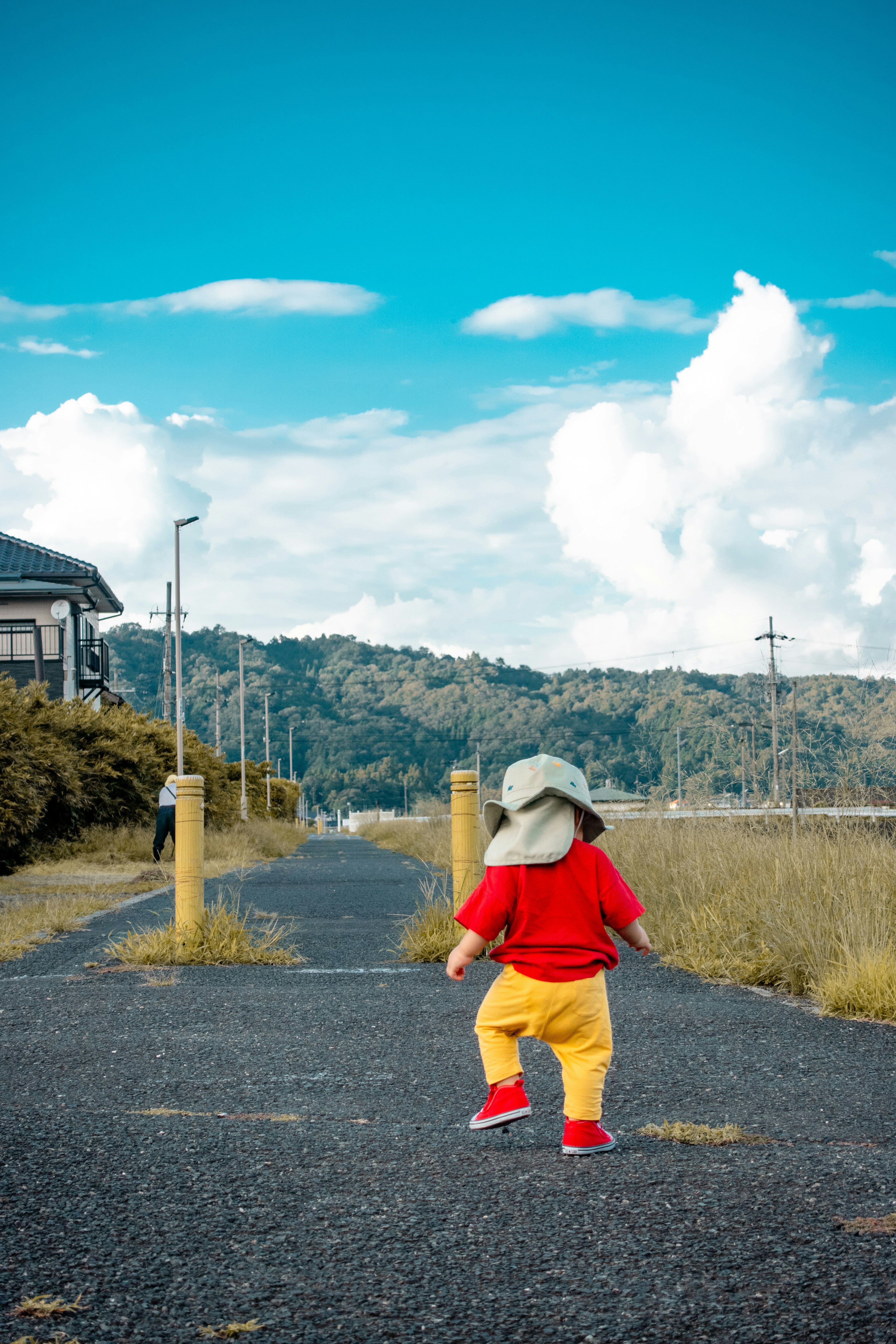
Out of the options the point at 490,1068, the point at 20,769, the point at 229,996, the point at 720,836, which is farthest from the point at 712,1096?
the point at 20,769

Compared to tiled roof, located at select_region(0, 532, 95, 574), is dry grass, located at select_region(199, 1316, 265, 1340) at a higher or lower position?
lower

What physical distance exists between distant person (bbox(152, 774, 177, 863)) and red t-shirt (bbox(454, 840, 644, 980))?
1385cm

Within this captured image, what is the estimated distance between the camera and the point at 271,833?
32.9 m

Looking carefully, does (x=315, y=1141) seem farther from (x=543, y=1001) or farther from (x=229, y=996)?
(x=229, y=996)

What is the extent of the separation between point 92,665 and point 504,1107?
40100 millimetres

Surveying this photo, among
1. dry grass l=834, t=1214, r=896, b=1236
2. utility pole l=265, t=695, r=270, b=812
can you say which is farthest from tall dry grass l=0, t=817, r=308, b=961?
utility pole l=265, t=695, r=270, b=812

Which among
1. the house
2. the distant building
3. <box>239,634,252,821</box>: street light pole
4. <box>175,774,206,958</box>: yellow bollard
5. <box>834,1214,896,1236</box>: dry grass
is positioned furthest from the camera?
<box>239,634,252,821</box>: street light pole

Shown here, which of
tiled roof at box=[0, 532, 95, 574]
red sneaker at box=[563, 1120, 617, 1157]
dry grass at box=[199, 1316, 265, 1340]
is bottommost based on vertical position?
red sneaker at box=[563, 1120, 617, 1157]

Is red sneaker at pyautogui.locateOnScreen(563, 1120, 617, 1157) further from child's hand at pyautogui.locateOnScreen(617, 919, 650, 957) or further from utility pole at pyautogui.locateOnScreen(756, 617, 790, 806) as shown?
utility pole at pyautogui.locateOnScreen(756, 617, 790, 806)

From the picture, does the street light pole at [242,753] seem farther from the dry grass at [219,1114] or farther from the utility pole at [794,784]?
the dry grass at [219,1114]

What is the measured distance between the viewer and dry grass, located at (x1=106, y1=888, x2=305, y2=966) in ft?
28.2

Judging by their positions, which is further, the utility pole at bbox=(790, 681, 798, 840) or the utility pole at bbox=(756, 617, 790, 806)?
the utility pole at bbox=(756, 617, 790, 806)

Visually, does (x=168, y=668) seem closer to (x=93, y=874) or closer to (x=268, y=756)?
(x=268, y=756)

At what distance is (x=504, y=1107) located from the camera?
4.00 m
